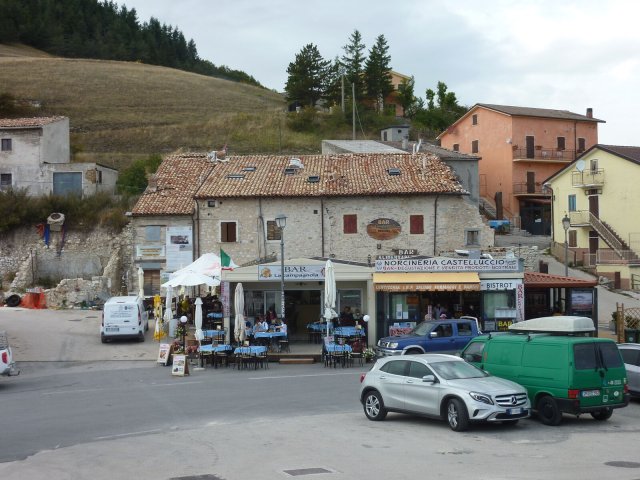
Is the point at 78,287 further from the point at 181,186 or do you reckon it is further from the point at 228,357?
the point at 228,357

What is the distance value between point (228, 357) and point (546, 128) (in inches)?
1763

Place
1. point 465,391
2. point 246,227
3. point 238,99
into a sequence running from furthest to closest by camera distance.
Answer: point 238,99
point 246,227
point 465,391

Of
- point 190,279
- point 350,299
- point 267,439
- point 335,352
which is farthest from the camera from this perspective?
point 350,299

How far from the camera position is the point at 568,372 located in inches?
655

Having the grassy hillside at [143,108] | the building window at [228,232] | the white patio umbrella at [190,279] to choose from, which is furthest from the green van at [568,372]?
the grassy hillside at [143,108]

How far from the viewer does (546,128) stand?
6638cm

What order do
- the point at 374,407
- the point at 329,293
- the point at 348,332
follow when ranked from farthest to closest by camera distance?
the point at 348,332
the point at 329,293
the point at 374,407

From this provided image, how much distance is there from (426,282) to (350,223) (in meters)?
10.4

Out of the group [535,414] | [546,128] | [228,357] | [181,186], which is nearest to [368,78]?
[546,128]

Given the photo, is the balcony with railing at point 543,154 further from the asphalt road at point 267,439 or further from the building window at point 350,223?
the asphalt road at point 267,439

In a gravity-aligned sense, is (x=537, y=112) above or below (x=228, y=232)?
above

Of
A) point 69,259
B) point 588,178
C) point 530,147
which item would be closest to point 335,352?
point 69,259

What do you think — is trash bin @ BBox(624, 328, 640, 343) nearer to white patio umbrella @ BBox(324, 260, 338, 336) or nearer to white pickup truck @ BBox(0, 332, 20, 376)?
white patio umbrella @ BBox(324, 260, 338, 336)

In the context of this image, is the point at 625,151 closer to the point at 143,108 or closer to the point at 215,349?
the point at 215,349
